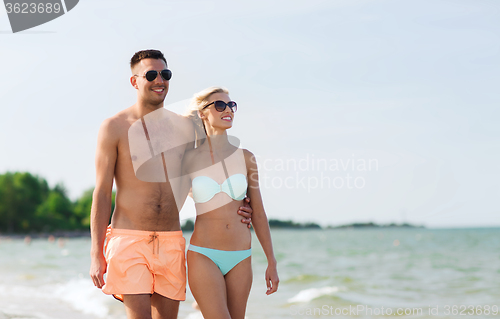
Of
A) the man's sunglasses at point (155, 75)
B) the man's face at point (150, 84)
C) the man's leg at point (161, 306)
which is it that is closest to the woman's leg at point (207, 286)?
the man's leg at point (161, 306)

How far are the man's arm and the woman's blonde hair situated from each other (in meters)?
0.72

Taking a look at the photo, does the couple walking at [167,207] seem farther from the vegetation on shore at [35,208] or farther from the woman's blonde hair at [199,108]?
the vegetation on shore at [35,208]

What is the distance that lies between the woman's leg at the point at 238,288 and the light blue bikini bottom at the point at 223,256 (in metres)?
0.04

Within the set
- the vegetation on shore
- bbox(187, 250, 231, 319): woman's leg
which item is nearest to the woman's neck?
bbox(187, 250, 231, 319): woman's leg

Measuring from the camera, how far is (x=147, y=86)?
402 centimetres

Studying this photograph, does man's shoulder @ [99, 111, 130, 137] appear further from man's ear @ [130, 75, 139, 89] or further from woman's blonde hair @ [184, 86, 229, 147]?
woman's blonde hair @ [184, 86, 229, 147]

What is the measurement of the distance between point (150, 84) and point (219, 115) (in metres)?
0.61

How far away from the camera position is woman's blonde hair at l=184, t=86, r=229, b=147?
4195 millimetres

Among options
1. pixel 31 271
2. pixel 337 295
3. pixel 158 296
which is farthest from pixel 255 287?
pixel 158 296

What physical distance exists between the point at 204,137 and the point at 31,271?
19.9 metres

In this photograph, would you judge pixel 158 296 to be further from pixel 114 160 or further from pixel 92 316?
pixel 92 316

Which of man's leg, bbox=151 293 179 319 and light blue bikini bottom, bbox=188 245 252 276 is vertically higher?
light blue bikini bottom, bbox=188 245 252 276

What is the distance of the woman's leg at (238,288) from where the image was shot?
12.7 feet

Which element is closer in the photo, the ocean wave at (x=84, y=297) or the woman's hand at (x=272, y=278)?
the woman's hand at (x=272, y=278)
